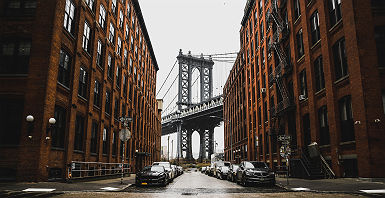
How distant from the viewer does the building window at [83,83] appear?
75.0 ft

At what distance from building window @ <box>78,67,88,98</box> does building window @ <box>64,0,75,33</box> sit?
11.2 ft

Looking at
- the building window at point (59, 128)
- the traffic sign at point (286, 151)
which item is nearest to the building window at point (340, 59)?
the traffic sign at point (286, 151)

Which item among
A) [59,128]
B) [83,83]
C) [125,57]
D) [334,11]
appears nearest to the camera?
[59,128]

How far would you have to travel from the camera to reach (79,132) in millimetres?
22641

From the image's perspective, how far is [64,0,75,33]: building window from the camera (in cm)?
1997

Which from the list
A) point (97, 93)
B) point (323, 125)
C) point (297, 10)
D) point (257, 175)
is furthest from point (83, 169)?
point (297, 10)

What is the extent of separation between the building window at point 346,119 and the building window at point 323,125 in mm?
2274

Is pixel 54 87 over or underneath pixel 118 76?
underneath

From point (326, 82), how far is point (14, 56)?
19.5m

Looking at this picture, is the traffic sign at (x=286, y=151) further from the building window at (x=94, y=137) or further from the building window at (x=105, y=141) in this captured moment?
the building window at (x=105, y=141)

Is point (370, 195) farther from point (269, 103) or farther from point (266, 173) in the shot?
point (269, 103)

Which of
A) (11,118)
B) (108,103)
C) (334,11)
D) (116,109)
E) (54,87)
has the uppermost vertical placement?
(334,11)

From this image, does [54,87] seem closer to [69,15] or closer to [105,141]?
[69,15]

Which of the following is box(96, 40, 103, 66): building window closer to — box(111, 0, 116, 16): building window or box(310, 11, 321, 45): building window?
box(111, 0, 116, 16): building window
